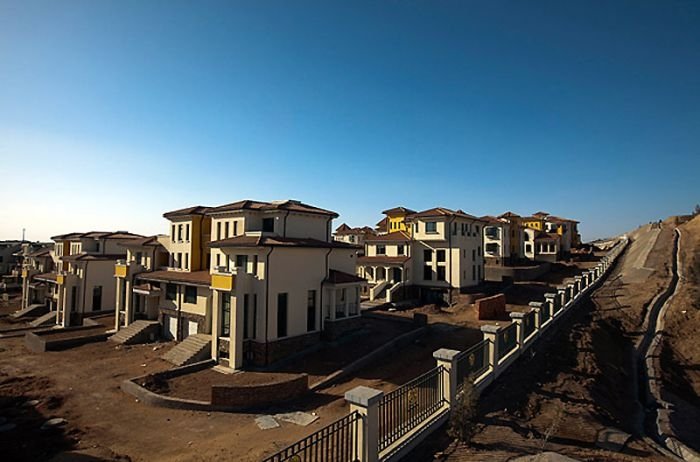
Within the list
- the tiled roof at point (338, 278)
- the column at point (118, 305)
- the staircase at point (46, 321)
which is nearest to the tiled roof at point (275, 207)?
the tiled roof at point (338, 278)

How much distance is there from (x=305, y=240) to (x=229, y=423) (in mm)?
12000

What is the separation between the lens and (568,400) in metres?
12.5

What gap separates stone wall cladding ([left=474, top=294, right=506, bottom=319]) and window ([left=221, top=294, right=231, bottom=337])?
19.9m

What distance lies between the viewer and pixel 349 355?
73.7 ft

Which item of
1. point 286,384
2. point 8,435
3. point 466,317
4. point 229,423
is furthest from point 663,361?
point 8,435

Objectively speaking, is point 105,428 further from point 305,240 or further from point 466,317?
point 466,317

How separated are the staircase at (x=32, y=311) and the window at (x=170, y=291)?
97.9 ft

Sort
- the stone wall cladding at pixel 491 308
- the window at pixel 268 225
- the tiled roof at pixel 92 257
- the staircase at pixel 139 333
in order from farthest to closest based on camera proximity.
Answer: the tiled roof at pixel 92 257, the stone wall cladding at pixel 491 308, the staircase at pixel 139 333, the window at pixel 268 225

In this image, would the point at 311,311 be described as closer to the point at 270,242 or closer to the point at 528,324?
the point at 270,242

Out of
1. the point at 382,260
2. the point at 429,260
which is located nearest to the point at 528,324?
the point at 429,260

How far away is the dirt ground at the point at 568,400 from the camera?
852cm

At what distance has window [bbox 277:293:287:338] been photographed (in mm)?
21953

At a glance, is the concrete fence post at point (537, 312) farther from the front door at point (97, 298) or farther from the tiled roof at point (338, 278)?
the front door at point (97, 298)

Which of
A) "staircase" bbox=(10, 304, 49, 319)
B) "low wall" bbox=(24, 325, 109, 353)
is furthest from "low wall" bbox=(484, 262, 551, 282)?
"staircase" bbox=(10, 304, 49, 319)
